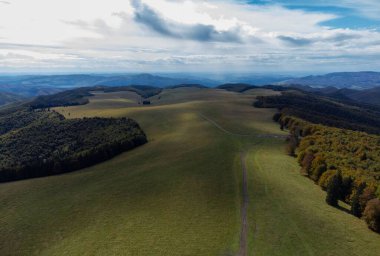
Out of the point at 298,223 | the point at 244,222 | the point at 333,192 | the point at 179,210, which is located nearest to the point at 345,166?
the point at 333,192

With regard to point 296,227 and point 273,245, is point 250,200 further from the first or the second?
point 273,245

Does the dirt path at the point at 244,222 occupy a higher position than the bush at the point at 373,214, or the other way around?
the bush at the point at 373,214

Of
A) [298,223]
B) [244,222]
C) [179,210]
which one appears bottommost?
[179,210]

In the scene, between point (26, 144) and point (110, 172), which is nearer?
point (110, 172)

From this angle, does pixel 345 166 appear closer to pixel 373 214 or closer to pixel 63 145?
pixel 373 214

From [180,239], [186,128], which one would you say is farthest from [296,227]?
[186,128]

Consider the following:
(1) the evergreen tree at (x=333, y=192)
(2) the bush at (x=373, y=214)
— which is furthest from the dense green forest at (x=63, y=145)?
(2) the bush at (x=373, y=214)

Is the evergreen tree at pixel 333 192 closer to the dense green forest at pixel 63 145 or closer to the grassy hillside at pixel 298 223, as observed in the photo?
the grassy hillside at pixel 298 223
